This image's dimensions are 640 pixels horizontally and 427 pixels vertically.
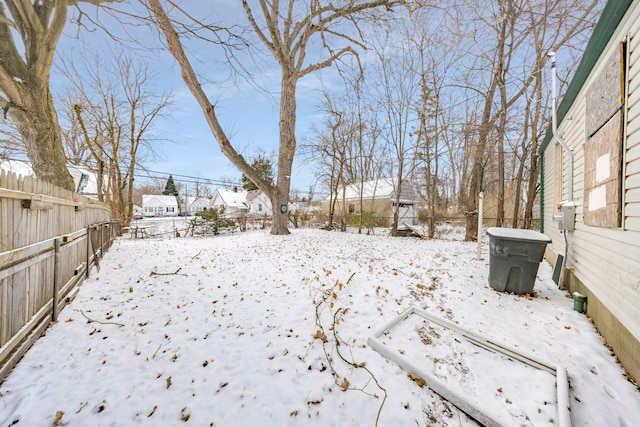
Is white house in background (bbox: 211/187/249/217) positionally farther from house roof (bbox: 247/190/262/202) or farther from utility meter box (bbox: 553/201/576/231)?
utility meter box (bbox: 553/201/576/231)

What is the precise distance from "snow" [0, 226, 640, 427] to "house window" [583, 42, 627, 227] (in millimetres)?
1391

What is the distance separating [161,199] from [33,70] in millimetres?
48985

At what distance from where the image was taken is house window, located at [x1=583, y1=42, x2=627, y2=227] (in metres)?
2.37

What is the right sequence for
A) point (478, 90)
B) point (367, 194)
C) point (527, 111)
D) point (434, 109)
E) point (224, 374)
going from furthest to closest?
point (367, 194) < point (434, 109) < point (478, 90) < point (527, 111) < point (224, 374)

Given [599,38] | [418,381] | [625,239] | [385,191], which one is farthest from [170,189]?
[625,239]

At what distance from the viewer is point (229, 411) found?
5.86ft

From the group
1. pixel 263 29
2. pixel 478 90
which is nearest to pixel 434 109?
pixel 478 90

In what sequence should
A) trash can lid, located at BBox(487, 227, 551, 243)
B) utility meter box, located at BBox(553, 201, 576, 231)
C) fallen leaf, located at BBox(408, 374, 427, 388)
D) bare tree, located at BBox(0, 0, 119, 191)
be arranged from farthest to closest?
bare tree, located at BBox(0, 0, 119, 191)
utility meter box, located at BBox(553, 201, 576, 231)
trash can lid, located at BBox(487, 227, 551, 243)
fallen leaf, located at BBox(408, 374, 427, 388)

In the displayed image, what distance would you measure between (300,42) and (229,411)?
1115 cm

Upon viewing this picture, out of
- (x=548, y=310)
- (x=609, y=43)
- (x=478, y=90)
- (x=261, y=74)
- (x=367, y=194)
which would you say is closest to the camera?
(x=609, y=43)

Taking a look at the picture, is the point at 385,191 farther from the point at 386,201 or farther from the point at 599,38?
the point at 599,38

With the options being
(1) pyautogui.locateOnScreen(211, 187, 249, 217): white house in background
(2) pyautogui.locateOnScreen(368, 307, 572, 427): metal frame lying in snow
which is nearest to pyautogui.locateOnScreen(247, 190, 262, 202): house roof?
(1) pyautogui.locateOnScreen(211, 187, 249, 217): white house in background

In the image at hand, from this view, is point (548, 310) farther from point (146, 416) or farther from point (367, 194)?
point (367, 194)

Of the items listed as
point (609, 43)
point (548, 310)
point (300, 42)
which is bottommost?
point (548, 310)
